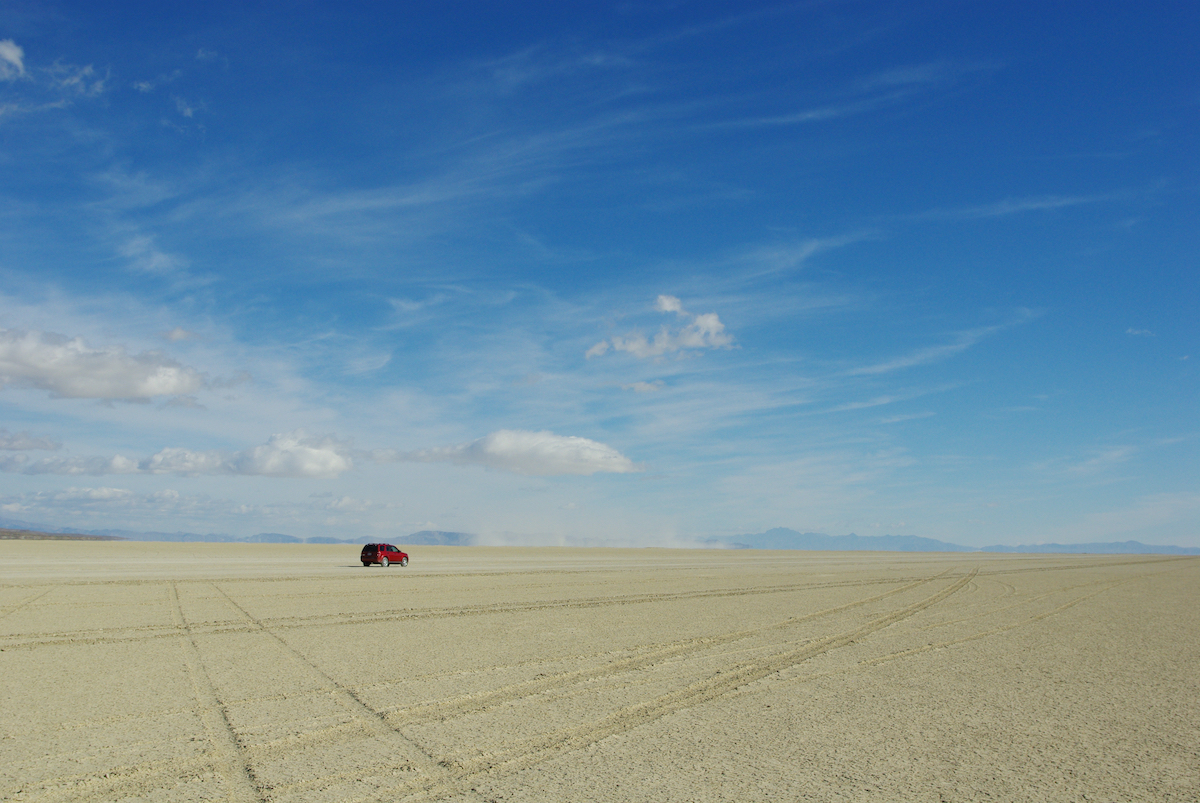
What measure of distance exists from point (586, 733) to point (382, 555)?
1635 inches

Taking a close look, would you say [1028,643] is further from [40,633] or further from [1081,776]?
[40,633]

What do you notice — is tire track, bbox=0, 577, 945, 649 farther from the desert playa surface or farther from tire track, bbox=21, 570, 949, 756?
tire track, bbox=21, 570, 949, 756

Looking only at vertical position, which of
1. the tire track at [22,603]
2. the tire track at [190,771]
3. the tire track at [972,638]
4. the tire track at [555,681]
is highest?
the tire track at [972,638]

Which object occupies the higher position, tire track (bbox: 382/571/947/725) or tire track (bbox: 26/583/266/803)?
tire track (bbox: 382/571/947/725)

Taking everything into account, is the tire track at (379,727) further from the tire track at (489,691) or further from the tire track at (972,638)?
the tire track at (972,638)

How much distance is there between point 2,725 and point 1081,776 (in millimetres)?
11650

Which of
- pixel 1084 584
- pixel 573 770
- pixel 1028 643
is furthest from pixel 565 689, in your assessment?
pixel 1084 584

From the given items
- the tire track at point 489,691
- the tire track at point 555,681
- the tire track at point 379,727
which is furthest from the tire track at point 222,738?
the tire track at point 555,681

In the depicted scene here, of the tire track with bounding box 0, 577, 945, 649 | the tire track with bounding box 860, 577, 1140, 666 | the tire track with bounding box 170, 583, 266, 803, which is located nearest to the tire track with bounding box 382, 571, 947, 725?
the tire track with bounding box 170, 583, 266, 803

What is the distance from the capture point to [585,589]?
29.9 meters

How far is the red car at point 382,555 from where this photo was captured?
46969 millimetres

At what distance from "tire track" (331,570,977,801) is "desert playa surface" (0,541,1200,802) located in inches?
1.6

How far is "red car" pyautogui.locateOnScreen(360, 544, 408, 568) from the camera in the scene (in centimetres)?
4697

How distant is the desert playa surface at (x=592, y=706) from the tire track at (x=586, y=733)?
4cm
